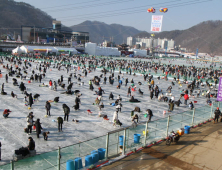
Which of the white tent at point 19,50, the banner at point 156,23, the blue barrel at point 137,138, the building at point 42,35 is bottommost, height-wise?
the blue barrel at point 137,138

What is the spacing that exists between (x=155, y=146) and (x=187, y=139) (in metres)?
2.11

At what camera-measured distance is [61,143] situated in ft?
33.4

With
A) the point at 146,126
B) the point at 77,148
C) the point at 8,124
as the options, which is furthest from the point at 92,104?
the point at 77,148

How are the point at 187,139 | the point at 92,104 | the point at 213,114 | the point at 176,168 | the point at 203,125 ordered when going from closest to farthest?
the point at 176,168 < the point at 187,139 < the point at 203,125 < the point at 213,114 < the point at 92,104

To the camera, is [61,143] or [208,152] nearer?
[208,152]

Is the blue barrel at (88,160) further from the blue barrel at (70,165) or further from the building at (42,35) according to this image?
the building at (42,35)

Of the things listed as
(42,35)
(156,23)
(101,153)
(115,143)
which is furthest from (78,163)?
(42,35)

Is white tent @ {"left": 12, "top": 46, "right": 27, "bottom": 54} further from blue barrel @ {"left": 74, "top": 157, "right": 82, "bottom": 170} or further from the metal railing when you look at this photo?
blue barrel @ {"left": 74, "top": 157, "right": 82, "bottom": 170}

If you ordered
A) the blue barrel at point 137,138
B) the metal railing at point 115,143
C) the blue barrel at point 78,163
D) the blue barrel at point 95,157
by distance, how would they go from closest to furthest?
the metal railing at point 115,143, the blue barrel at point 78,163, the blue barrel at point 95,157, the blue barrel at point 137,138

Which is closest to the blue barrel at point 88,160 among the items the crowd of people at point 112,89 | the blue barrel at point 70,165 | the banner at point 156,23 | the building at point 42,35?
the blue barrel at point 70,165

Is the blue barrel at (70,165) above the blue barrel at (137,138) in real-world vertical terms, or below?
below

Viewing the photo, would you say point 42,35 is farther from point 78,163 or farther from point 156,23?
point 78,163

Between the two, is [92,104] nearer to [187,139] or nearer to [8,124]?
[8,124]

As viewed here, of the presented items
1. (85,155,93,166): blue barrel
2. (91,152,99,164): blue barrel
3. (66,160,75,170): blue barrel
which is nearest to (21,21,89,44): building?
(91,152,99,164): blue barrel
